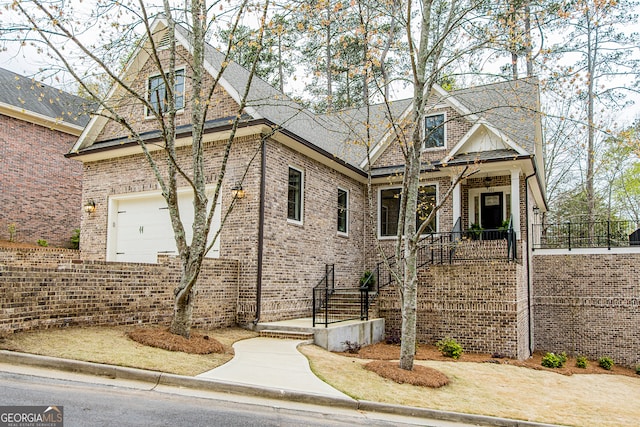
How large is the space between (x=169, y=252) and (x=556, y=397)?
368 inches

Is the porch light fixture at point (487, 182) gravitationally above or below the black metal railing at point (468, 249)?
above

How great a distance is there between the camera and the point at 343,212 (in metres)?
15.8

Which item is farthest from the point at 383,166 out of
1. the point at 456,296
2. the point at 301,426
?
the point at 301,426

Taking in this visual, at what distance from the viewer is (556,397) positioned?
8.05 meters

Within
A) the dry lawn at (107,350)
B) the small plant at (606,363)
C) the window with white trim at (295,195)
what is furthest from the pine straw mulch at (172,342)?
the small plant at (606,363)

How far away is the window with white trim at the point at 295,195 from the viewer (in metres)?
13.0

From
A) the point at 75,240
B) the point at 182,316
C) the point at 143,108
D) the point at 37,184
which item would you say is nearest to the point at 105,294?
the point at 182,316

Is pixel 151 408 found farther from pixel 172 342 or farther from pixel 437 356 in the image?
pixel 437 356

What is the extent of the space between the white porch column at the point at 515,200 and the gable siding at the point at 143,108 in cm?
819

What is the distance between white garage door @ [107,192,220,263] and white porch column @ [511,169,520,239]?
847 cm

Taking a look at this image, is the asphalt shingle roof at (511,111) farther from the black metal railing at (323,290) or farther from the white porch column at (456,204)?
the black metal railing at (323,290)

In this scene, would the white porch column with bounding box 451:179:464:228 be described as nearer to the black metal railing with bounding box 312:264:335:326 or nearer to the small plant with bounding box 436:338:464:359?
the black metal railing with bounding box 312:264:335:326

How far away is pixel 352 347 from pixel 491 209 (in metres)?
8.21

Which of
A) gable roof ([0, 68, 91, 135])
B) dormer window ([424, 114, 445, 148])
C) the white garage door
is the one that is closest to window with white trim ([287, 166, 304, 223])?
the white garage door
